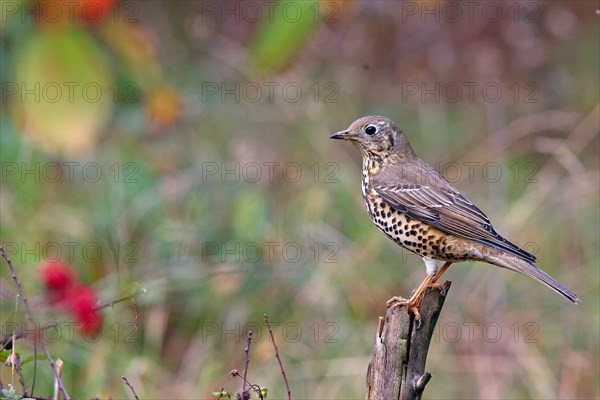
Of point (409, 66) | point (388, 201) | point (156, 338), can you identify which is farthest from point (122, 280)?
point (409, 66)

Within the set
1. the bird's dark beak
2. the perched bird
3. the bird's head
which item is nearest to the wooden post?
the perched bird

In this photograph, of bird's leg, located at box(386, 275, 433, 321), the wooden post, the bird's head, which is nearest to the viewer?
the wooden post

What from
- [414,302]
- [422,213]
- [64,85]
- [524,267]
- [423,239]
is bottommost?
[414,302]

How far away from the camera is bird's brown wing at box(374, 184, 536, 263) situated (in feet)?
16.7

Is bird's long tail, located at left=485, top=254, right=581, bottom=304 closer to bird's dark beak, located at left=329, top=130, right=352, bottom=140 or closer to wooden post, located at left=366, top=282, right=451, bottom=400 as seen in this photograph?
wooden post, located at left=366, top=282, right=451, bottom=400

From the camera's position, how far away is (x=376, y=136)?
18.7ft

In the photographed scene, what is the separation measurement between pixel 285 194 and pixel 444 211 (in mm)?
3189

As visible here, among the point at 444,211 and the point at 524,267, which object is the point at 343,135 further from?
the point at 524,267

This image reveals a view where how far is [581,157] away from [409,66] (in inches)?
71.7

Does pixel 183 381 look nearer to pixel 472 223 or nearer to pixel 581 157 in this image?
pixel 472 223

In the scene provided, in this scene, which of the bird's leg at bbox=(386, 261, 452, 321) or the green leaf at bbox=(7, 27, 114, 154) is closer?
the bird's leg at bbox=(386, 261, 452, 321)

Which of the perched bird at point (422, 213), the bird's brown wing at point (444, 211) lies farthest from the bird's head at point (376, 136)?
the bird's brown wing at point (444, 211)

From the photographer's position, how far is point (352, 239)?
7.80 m

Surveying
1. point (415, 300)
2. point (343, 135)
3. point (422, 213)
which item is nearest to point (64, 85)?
point (343, 135)
